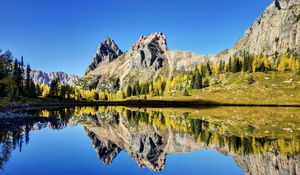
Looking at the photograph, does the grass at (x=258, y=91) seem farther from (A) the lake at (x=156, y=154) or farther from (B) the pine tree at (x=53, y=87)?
(A) the lake at (x=156, y=154)

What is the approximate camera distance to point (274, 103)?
463 feet

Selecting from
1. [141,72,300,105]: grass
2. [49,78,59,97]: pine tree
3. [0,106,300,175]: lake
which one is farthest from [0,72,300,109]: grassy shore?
[0,106,300,175]: lake

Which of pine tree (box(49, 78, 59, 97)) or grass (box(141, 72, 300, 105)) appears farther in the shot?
pine tree (box(49, 78, 59, 97))

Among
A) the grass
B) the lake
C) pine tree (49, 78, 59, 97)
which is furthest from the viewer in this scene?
pine tree (49, 78, 59, 97)

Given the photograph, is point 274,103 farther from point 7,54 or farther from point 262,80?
point 7,54

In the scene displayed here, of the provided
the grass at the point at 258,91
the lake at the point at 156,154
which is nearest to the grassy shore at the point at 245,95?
the grass at the point at 258,91

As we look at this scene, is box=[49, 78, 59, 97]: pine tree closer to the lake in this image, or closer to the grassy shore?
the grassy shore

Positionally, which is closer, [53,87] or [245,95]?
[245,95]

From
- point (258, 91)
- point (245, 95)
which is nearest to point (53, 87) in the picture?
point (245, 95)

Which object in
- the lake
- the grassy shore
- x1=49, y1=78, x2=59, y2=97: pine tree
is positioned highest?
x1=49, y1=78, x2=59, y2=97: pine tree

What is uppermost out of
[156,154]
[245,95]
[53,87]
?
[53,87]

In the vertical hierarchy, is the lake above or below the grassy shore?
below

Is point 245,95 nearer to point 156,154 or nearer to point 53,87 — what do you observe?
point 53,87

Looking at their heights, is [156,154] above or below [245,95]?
below
